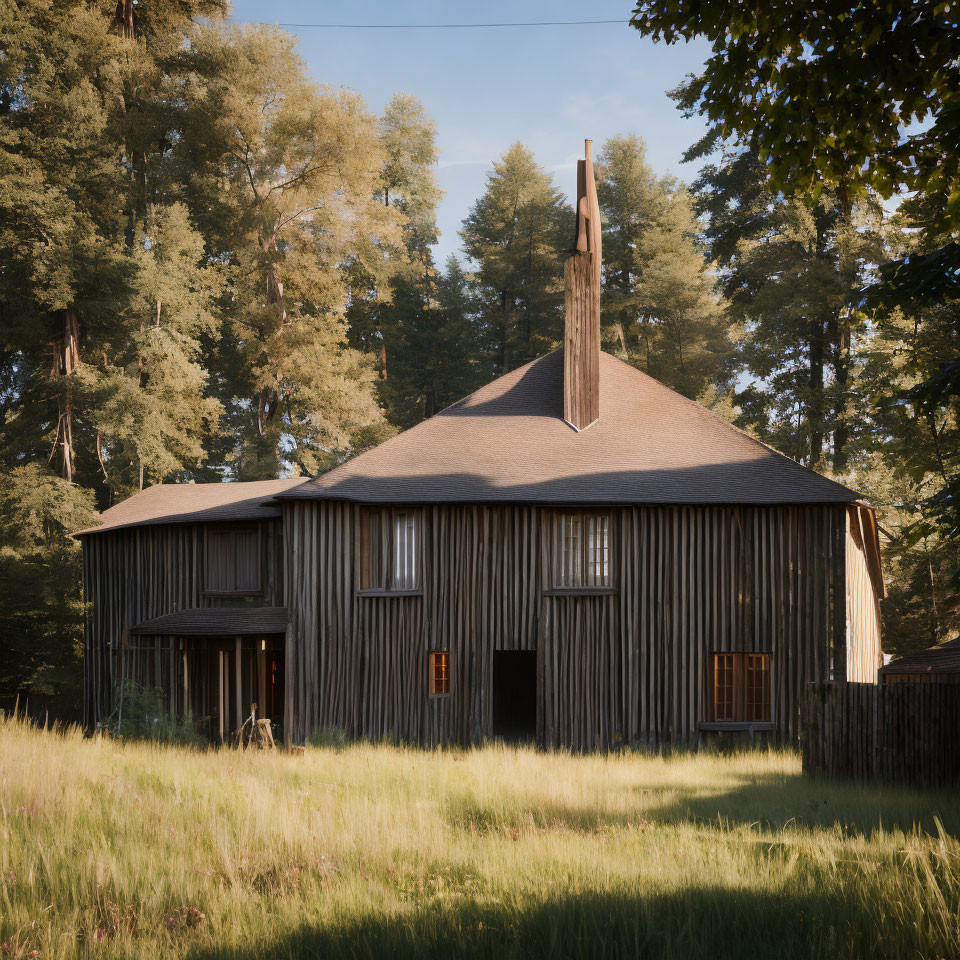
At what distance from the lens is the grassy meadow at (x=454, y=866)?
626cm

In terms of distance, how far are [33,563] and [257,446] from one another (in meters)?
11.1

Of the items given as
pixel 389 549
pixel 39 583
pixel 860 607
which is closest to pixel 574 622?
pixel 389 549

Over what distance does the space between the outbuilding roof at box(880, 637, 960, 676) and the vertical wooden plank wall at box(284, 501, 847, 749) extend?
2.00 metres

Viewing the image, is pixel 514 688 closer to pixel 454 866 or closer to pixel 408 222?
pixel 454 866

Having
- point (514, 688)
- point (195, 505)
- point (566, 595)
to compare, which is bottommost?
point (514, 688)

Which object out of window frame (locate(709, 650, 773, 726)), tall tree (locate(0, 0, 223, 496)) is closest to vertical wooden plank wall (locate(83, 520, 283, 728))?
tall tree (locate(0, 0, 223, 496))

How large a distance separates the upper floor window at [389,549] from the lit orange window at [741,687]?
618cm

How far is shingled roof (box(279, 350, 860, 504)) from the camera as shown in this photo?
18.2 m

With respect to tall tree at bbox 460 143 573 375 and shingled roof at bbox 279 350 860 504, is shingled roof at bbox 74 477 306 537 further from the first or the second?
tall tree at bbox 460 143 573 375

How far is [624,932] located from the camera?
628 centimetres

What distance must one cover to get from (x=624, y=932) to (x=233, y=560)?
17.5 m

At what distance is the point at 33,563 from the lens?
25.4m

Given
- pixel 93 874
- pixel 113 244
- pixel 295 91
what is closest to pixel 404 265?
pixel 295 91

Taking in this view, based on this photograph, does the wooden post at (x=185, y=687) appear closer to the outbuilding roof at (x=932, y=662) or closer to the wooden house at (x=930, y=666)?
the wooden house at (x=930, y=666)
